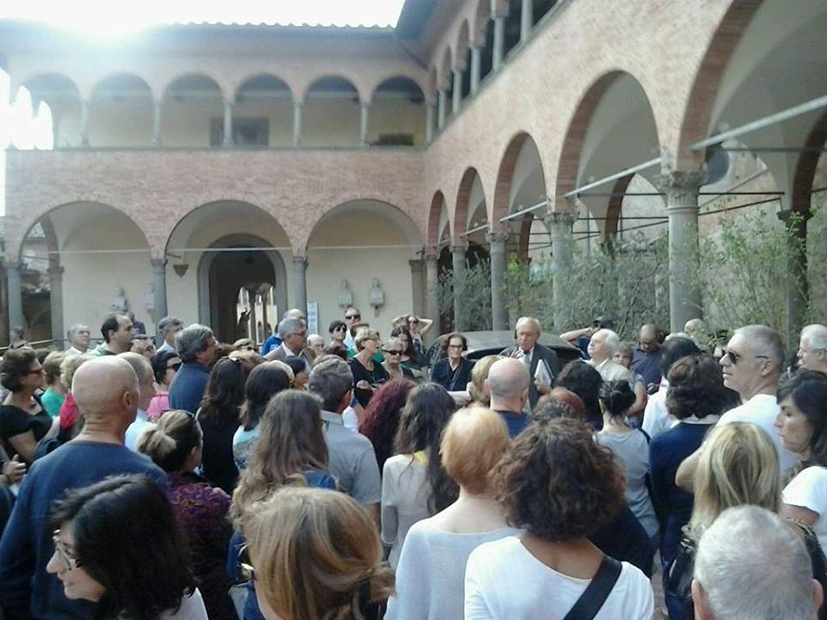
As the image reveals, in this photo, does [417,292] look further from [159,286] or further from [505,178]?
[505,178]

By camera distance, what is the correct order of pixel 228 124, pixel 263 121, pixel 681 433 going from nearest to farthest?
pixel 681 433 → pixel 228 124 → pixel 263 121

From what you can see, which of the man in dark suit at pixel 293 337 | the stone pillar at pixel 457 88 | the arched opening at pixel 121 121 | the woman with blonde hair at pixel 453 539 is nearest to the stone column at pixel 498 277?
the stone pillar at pixel 457 88

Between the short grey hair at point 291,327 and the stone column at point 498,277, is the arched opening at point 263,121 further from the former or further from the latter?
the short grey hair at point 291,327

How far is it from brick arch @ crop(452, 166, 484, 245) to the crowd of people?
14225 mm

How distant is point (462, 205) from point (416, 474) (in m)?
16.1

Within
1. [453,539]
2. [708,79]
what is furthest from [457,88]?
[453,539]

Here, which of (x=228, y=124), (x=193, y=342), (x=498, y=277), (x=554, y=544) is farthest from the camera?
(x=228, y=124)

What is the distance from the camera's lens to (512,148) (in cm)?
1529

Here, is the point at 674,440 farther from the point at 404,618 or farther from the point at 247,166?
the point at 247,166

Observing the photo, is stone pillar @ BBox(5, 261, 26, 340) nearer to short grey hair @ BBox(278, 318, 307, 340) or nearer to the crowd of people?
short grey hair @ BBox(278, 318, 307, 340)

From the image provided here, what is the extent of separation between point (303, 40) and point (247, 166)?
367cm

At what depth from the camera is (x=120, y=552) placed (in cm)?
190

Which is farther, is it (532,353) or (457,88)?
(457,88)

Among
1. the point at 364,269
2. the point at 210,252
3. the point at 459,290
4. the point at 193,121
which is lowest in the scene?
the point at 459,290
